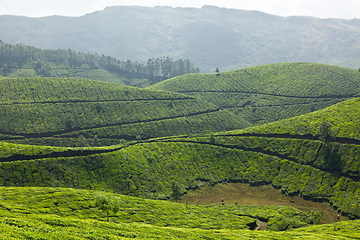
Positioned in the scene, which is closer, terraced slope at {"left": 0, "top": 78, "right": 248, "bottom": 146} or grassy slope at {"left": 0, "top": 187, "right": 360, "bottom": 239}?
grassy slope at {"left": 0, "top": 187, "right": 360, "bottom": 239}

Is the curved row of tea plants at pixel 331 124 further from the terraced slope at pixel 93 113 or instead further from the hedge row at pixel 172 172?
the terraced slope at pixel 93 113

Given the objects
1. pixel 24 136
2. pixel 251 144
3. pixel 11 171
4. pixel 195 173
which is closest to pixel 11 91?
pixel 24 136

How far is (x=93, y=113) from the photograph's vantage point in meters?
145

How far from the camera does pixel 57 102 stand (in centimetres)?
14538

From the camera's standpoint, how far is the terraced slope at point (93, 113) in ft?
407

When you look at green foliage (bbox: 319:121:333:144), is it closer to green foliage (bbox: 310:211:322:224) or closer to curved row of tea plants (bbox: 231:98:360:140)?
curved row of tea plants (bbox: 231:98:360:140)

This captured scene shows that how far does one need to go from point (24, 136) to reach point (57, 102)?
108 feet

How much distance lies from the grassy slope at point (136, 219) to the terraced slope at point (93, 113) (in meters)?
69.6

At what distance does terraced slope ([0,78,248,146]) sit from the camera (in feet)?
407

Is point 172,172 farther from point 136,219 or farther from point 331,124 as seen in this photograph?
point 331,124

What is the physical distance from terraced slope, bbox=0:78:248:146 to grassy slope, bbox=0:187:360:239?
69.6m

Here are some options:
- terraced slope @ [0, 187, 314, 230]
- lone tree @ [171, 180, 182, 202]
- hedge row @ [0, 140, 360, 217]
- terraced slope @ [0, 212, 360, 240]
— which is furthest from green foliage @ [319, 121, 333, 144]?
lone tree @ [171, 180, 182, 202]

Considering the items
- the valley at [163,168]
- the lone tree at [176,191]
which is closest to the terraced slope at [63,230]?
the valley at [163,168]

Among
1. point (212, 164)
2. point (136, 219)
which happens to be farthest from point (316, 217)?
point (136, 219)
